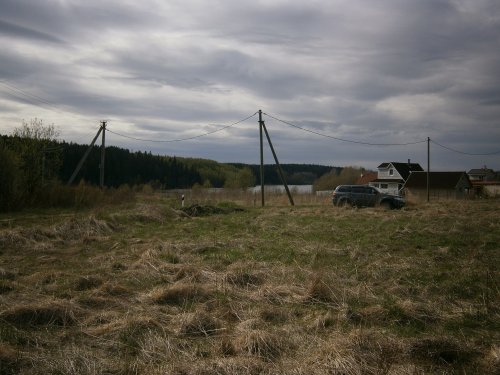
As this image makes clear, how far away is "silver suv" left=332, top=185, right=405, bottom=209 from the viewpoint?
87.0 ft

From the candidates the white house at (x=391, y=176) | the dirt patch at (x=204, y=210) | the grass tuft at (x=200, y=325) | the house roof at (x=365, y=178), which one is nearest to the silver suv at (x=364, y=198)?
the dirt patch at (x=204, y=210)

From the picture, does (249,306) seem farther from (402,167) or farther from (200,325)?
(402,167)

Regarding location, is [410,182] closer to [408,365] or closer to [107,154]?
[107,154]

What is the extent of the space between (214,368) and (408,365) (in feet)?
6.02

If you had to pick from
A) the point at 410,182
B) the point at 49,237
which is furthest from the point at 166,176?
the point at 49,237

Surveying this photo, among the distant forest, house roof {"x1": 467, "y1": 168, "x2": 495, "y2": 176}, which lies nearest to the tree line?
the distant forest

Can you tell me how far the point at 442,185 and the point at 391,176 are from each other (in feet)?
33.6

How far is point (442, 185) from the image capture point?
5066 centimetres

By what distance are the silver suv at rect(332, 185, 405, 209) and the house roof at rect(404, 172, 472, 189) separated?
27092 mm

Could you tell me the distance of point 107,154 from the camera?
70688mm

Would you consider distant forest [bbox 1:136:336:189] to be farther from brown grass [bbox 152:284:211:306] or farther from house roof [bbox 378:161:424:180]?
brown grass [bbox 152:284:211:306]

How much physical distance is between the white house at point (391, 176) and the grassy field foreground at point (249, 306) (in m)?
48.8

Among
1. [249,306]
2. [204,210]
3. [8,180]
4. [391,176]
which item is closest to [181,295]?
[249,306]

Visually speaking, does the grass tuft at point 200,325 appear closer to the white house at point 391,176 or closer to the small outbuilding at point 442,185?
the small outbuilding at point 442,185
